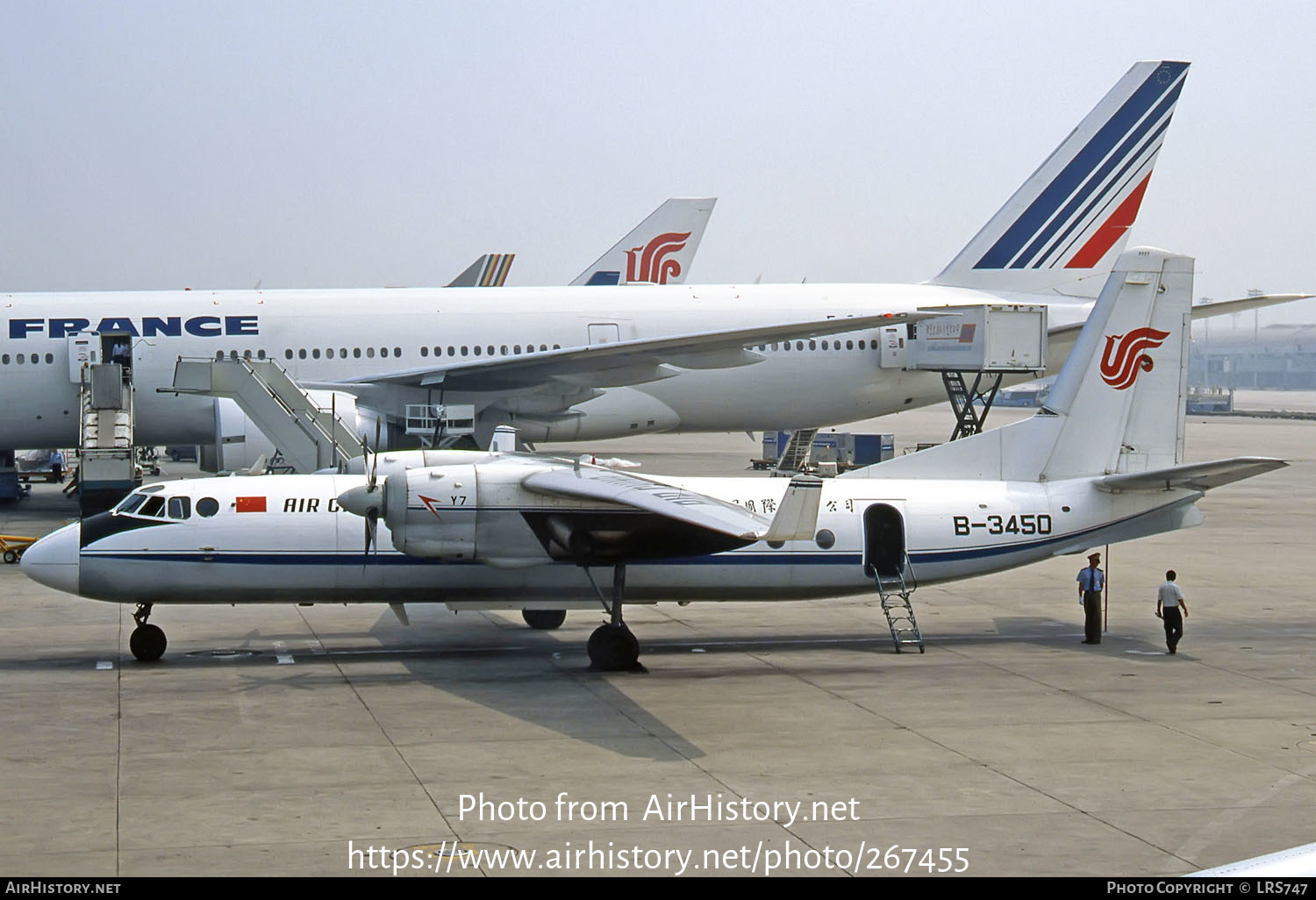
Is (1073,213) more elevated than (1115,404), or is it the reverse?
(1073,213)

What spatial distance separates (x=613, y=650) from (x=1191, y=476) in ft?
29.1

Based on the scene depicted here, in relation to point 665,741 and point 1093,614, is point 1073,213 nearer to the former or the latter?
point 1093,614

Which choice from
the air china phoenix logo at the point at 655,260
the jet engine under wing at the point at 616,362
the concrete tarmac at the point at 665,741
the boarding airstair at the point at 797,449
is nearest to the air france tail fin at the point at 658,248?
the air china phoenix logo at the point at 655,260

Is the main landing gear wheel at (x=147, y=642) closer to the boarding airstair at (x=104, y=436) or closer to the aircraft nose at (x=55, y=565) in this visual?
the aircraft nose at (x=55, y=565)

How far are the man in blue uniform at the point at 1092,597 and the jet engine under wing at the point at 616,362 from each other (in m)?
6.43

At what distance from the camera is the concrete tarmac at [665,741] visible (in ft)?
38.3

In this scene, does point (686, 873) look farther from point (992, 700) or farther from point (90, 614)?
point (90, 614)

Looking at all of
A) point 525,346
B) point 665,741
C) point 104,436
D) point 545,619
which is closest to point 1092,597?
point 545,619

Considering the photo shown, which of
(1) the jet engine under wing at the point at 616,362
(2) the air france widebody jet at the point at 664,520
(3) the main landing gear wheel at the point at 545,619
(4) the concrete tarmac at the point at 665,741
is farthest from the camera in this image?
(1) the jet engine under wing at the point at 616,362

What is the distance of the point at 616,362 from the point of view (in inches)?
1146

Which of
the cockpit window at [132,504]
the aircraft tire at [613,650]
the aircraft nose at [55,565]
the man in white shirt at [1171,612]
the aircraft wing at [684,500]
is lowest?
the aircraft tire at [613,650]

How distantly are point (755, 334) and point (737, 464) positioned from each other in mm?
28122

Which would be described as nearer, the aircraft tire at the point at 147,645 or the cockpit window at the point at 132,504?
the aircraft tire at the point at 147,645

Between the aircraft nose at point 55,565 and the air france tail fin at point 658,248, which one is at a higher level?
the air france tail fin at point 658,248
